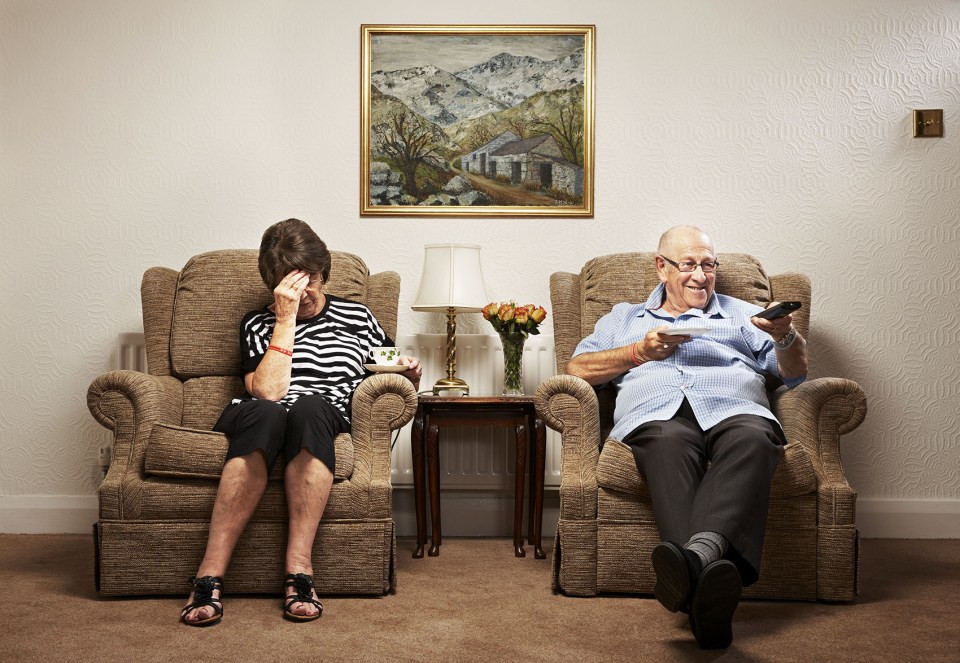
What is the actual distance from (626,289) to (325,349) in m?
0.98

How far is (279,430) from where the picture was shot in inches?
83.5

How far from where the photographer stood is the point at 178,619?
2.02 meters

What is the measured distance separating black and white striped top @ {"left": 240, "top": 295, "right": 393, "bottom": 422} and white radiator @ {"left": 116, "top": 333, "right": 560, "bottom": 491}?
590mm

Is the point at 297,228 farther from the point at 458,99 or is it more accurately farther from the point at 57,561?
the point at 57,561

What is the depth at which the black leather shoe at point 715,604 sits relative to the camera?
1689 millimetres

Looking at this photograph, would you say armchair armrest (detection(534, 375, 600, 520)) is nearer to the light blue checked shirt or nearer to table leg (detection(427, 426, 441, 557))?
the light blue checked shirt

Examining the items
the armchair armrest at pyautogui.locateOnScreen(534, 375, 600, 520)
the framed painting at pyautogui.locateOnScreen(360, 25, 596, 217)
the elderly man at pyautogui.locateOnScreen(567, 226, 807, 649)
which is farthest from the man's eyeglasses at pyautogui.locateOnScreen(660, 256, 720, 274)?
the framed painting at pyautogui.locateOnScreen(360, 25, 596, 217)

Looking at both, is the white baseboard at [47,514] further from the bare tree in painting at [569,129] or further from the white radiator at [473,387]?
the bare tree in painting at [569,129]

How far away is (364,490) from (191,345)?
2.77 ft

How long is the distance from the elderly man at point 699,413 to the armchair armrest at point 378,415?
519 millimetres

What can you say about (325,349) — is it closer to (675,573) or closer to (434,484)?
(434,484)

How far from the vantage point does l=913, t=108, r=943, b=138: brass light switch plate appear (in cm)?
316

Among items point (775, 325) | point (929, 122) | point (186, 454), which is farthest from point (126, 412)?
point (929, 122)

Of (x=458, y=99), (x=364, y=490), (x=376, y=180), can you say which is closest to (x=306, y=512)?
(x=364, y=490)
